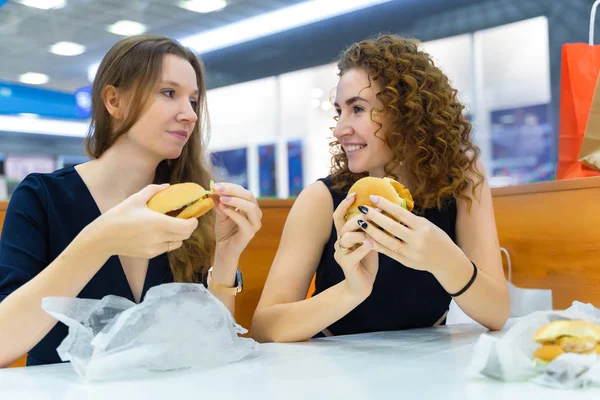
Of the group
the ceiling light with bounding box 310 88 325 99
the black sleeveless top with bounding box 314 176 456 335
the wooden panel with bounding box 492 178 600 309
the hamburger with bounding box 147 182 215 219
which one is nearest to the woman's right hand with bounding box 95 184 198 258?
the hamburger with bounding box 147 182 215 219

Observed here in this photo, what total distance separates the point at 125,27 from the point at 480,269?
8188mm

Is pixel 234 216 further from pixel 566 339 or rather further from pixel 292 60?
pixel 292 60

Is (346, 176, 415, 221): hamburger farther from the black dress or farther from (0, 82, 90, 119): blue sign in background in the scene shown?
(0, 82, 90, 119): blue sign in background

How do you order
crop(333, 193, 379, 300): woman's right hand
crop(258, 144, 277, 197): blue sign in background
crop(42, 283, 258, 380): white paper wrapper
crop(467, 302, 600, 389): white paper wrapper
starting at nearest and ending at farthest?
1. crop(467, 302, 600, 389): white paper wrapper
2. crop(42, 283, 258, 380): white paper wrapper
3. crop(333, 193, 379, 300): woman's right hand
4. crop(258, 144, 277, 197): blue sign in background

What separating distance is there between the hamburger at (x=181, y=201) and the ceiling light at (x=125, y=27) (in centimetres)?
799

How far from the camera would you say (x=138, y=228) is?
1.09 m

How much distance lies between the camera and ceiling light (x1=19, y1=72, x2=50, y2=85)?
1064 cm

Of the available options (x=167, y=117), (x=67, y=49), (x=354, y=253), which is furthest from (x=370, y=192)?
(x=67, y=49)

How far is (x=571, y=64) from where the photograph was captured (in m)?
2.09

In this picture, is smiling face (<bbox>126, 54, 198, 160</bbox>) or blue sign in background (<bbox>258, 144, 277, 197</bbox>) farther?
blue sign in background (<bbox>258, 144, 277, 197</bbox>)

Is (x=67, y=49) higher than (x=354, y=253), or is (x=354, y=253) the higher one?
(x=67, y=49)

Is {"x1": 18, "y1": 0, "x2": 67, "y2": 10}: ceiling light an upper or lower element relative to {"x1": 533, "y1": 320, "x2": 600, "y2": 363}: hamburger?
upper

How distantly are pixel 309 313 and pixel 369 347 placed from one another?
193mm

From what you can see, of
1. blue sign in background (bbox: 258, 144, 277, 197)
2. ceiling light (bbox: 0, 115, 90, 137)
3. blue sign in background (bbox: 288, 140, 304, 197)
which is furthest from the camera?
ceiling light (bbox: 0, 115, 90, 137)
